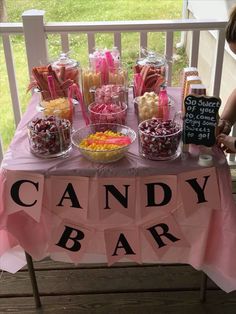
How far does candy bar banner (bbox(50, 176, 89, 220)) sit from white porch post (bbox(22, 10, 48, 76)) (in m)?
0.91

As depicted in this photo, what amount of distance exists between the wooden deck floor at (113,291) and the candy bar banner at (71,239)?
1.15 feet

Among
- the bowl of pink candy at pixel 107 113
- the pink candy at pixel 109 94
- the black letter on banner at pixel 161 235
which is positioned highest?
the pink candy at pixel 109 94

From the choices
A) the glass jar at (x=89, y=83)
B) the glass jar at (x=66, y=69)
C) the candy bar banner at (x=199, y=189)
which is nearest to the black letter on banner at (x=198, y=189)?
the candy bar banner at (x=199, y=189)

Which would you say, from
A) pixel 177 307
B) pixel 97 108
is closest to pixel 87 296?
pixel 177 307

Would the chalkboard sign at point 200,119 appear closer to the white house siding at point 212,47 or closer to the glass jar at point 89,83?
the glass jar at point 89,83

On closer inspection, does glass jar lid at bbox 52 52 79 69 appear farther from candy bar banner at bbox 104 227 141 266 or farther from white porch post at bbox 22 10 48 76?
candy bar banner at bbox 104 227 141 266

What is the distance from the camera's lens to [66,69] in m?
1.68

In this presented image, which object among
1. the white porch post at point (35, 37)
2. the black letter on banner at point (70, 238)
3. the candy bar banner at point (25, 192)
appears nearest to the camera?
the candy bar banner at point (25, 192)

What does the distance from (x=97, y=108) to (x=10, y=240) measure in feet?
1.92

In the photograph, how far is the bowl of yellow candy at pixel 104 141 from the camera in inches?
51.1

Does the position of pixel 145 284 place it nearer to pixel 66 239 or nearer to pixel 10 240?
pixel 66 239

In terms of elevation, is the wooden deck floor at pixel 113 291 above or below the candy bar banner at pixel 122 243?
below

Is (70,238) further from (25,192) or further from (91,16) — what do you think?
(91,16)

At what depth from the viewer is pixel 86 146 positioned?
1.33m
